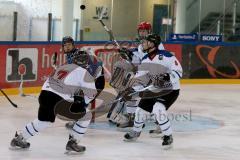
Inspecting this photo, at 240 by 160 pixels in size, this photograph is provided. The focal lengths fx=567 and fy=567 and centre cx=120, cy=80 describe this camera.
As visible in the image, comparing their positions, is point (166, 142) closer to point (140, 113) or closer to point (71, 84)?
point (140, 113)

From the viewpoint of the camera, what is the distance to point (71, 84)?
4.63 metres

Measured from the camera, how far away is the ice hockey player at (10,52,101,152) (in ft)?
14.9

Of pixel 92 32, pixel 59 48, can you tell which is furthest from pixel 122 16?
pixel 59 48

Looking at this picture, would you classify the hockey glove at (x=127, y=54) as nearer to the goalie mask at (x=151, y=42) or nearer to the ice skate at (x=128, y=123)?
the ice skate at (x=128, y=123)

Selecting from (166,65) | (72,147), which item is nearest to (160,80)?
(166,65)

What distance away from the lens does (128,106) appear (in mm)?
6043

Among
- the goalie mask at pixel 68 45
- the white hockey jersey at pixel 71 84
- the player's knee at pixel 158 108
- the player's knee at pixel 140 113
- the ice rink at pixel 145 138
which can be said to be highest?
the goalie mask at pixel 68 45

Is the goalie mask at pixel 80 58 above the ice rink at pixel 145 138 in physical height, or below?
above

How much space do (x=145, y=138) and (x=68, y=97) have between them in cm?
124

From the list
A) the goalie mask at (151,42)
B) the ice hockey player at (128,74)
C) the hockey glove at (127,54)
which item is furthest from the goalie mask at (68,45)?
the hockey glove at (127,54)

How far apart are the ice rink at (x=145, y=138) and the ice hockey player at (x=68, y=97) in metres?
0.16

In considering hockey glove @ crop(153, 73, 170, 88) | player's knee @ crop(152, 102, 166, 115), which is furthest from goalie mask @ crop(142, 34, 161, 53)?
player's knee @ crop(152, 102, 166, 115)

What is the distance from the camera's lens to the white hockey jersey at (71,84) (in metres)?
4.59

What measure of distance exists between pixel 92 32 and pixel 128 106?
286 inches
